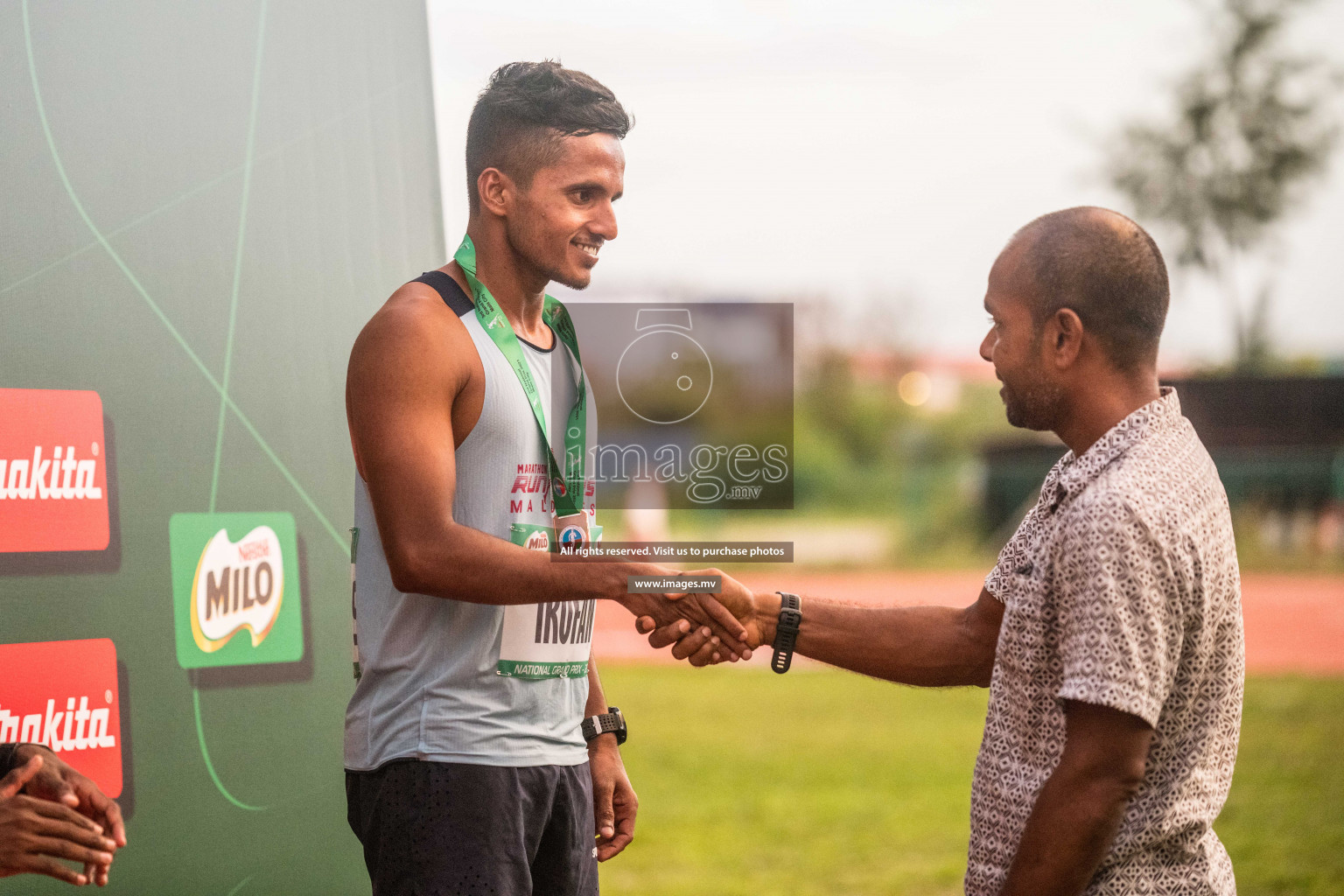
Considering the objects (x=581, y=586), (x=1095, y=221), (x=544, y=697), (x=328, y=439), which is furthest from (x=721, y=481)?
(x=328, y=439)

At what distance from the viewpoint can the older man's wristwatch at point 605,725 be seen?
2.74m

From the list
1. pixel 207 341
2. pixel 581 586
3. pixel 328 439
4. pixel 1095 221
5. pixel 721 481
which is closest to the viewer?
pixel 1095 221

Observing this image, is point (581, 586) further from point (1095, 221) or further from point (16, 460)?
point (16, 460)

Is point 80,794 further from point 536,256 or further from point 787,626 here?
point 787,626

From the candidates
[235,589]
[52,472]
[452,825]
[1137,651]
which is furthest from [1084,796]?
[52,472]

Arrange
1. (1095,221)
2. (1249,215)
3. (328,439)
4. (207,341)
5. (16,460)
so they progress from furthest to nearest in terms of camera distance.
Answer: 1. (1249,215)
2. (328,439)
3. (207,341)
4. (16,460)
5. (1095,221)

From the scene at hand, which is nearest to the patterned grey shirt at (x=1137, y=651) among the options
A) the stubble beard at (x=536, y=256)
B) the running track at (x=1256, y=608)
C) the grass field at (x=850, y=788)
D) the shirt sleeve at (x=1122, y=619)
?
the shirt sleeve at (x=1122, y=619)

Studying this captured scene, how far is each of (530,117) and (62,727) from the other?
180cm

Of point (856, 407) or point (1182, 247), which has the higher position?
point (1182, 247)

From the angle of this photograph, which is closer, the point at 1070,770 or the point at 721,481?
the point at 1070,770

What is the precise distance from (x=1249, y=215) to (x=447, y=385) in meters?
31.7

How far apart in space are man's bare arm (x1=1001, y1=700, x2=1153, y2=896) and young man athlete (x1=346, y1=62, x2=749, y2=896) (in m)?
0.86

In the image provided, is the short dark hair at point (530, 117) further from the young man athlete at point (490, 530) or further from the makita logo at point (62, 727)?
the makita logo at point (62, 727)

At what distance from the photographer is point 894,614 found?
9.35ft
